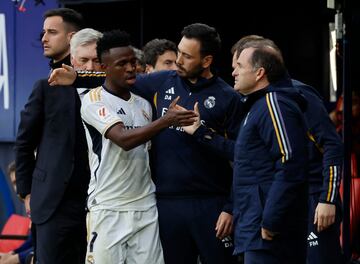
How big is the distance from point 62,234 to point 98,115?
3.38ft

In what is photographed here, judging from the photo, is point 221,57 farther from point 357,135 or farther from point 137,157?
point 137,157

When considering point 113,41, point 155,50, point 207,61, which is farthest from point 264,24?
point 113,41

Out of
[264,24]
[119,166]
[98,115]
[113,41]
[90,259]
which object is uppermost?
[264,24]

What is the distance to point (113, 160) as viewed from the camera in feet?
19.0

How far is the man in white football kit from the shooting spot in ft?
18.7

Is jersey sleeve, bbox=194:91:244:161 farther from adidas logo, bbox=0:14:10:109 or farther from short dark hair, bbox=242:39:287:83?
adidas logo, bbox=0:14:10:109

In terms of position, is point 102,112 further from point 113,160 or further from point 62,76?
point 62,76

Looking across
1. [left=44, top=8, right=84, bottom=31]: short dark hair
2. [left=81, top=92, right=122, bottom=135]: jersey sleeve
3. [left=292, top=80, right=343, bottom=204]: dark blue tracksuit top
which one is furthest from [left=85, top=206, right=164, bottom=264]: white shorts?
[left=44, top=8, right=84, bottom=31]: short dark hair

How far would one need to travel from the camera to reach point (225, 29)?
423 inches

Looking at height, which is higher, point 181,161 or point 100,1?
point 100,1

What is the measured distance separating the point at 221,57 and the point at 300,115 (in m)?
5.26

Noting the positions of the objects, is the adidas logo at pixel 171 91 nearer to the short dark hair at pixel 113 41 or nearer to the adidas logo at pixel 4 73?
the short dark hair at pixel 113 41

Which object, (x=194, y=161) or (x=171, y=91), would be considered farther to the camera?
(x=171, y=91)

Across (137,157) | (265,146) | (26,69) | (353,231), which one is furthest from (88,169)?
(26,69)
